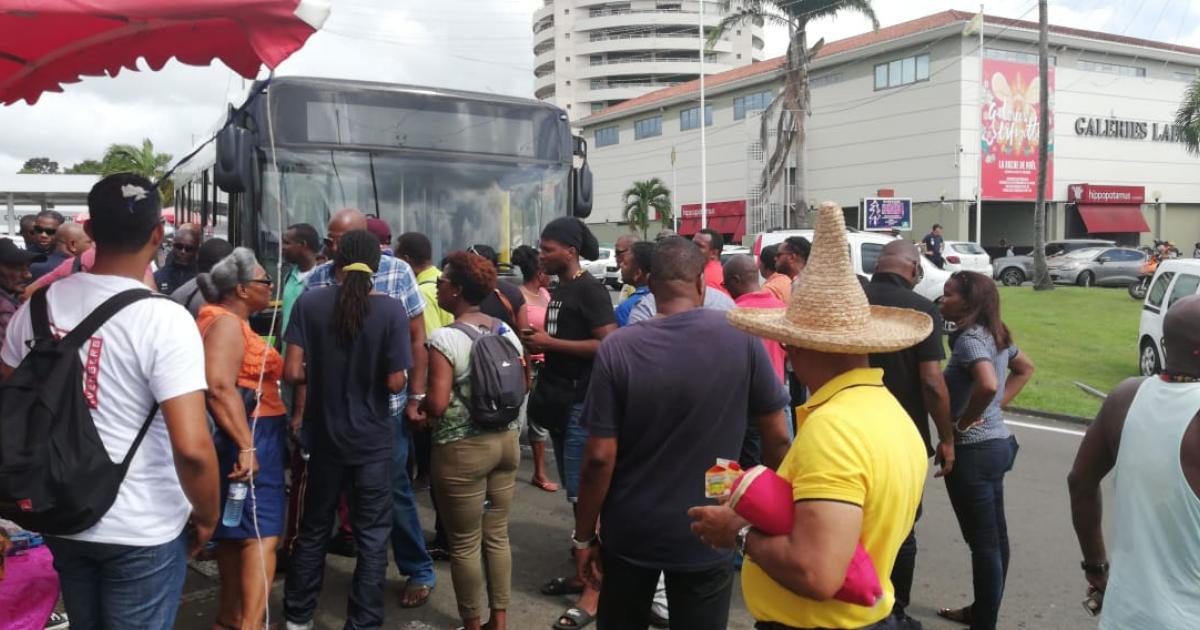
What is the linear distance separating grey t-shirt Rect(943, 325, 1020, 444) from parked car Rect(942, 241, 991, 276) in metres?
23.7

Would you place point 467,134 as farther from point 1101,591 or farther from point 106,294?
point 1101,591

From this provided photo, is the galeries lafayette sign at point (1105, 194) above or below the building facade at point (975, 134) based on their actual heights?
below

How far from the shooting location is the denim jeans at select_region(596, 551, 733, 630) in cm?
303

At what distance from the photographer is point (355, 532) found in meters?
4.10

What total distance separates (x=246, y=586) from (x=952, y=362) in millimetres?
3433

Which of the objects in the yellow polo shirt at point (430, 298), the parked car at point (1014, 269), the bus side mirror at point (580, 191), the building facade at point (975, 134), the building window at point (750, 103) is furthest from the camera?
the building window at point (750, 103)

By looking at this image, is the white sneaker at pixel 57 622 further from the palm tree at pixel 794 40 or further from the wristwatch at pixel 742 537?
the palm tree at pixel 794 40

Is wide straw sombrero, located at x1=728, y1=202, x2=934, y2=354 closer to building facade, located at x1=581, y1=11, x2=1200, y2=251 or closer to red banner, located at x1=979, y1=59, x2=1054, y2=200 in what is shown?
building facade, located at x1=581, y1=11, x2=1200, y2=251

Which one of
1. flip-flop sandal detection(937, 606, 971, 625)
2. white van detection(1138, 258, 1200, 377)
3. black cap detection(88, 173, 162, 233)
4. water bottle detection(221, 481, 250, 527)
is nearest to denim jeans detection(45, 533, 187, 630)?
black cap detection(88, 173, 162, 233)

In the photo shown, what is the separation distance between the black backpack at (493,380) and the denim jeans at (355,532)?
0.55 m

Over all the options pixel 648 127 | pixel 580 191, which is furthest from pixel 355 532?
pixel 648 127

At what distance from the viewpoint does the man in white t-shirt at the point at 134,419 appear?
238 centimetres

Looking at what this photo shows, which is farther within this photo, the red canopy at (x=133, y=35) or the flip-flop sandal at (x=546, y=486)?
the flip-flop sandal at (x=546, y=486)

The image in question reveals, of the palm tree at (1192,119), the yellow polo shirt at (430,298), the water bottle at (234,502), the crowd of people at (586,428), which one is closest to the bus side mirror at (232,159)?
the crowd of people at (586,428)
